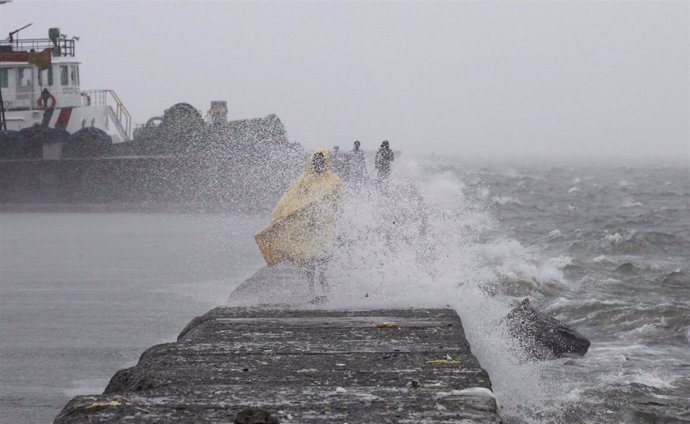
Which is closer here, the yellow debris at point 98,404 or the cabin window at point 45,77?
the yellow debris at point 98,404

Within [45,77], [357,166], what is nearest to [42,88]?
[45,77]

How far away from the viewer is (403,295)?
9383 millimetres

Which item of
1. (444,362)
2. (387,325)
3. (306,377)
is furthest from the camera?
(387,325)

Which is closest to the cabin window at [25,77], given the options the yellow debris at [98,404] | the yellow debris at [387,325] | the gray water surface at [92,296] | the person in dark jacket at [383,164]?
the gray water surface at [92,296]

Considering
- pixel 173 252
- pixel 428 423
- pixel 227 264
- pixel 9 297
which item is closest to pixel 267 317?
pixel 428 423

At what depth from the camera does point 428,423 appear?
16.4 ft

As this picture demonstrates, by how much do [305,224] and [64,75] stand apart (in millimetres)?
29879

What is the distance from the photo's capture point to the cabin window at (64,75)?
38.0 metres

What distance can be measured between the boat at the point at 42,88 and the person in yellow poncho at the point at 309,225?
27.5 m

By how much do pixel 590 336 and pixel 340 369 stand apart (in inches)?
232

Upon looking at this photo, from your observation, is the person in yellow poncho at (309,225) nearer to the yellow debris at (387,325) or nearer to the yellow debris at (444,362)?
the yellow debris at (387,325)

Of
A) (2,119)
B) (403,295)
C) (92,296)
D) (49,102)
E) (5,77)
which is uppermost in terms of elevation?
(5,77)

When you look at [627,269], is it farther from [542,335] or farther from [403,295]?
[403,295]

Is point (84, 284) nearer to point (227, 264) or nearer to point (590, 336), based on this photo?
point (227, 264)
